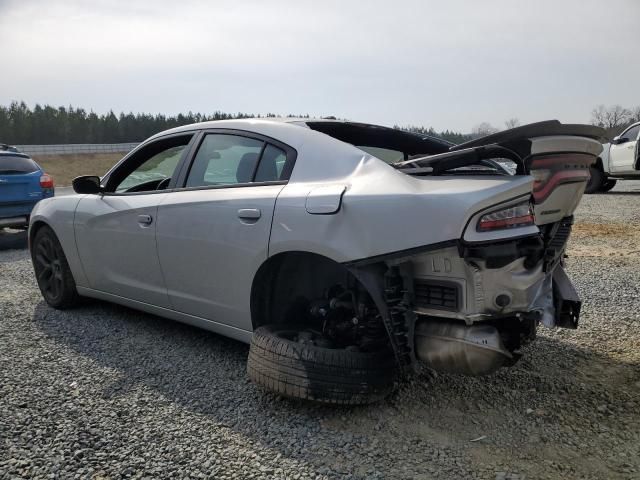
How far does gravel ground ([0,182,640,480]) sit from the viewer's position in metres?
2.29

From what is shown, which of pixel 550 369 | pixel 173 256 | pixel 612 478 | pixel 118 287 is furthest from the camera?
pixel 118 287

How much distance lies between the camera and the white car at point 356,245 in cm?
236

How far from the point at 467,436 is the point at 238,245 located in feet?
5.28

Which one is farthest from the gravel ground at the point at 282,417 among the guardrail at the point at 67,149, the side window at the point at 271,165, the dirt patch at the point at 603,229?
the guardrail at the point at 67,149

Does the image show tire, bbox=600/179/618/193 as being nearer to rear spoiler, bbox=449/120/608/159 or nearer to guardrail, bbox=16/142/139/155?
rear spoiler, bbox=449/120/608/159

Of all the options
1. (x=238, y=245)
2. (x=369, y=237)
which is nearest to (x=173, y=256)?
(x=238, y=245)

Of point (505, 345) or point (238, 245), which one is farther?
point (238, 245)

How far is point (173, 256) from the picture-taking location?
3.46m

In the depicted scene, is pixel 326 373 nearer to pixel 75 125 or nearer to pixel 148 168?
pixel 148 168

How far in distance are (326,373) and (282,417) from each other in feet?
1.22

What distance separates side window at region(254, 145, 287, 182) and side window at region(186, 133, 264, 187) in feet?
0.18

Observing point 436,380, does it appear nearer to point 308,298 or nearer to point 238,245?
point 308,298

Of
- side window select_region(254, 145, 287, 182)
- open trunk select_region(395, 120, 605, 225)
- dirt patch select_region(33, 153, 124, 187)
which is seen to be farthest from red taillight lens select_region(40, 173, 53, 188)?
dirt patch select_region(33, 153, 124, 187)

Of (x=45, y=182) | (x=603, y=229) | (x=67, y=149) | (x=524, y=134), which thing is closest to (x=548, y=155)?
(x=524, y=134)
